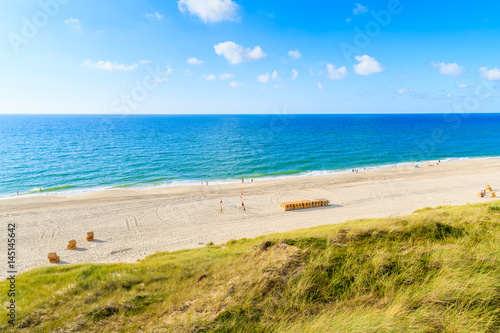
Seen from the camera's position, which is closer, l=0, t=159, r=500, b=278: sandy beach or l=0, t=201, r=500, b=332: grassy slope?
l=0, t=201, r=500, b=332: grassy slope

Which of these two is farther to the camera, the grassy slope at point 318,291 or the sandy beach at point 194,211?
the sandy beach at point 194,211

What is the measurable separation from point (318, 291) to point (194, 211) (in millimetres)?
24004

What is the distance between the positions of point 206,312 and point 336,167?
5026cm

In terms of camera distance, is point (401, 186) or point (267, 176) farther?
point (267, 176)

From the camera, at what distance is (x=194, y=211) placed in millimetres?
28094

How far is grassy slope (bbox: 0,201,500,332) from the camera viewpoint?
439 centimetres

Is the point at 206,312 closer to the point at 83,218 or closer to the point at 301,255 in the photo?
the point at 301,255

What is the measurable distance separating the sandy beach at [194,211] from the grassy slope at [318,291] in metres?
12.6

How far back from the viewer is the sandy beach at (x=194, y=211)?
20858 mm

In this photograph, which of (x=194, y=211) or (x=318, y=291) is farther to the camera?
(x=194, y=211)

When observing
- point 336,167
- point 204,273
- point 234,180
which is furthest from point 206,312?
point 336,167

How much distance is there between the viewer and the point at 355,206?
2889 cm

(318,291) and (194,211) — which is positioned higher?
(318,291)

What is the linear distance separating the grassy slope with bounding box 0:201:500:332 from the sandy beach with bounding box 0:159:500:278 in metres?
12.6
